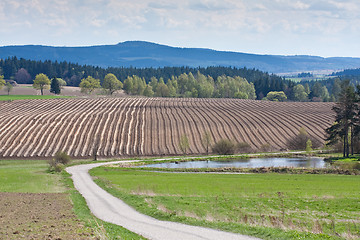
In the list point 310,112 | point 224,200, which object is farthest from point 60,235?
point 310,112

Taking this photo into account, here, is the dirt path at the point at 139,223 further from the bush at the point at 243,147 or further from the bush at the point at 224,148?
the bush at the point at 243,147

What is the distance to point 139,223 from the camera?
2600cm

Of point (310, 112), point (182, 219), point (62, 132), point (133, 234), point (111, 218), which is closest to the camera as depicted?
point (133, 234)

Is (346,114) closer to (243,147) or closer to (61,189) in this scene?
(243,147)

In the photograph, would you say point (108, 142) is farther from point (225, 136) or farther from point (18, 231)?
point (18, 231)

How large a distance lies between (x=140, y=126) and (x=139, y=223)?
83.1m

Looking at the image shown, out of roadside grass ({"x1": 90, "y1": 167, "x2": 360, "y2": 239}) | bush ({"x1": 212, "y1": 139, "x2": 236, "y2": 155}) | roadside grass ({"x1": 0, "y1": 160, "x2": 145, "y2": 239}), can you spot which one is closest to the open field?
bush ({"x1": 212, "y1": 139, "x2": 236, "y2": 155})

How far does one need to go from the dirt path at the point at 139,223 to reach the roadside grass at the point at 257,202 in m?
0.73

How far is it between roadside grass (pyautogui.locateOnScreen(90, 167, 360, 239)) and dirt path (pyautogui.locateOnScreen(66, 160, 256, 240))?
2.41 feet

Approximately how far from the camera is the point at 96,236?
848 inches

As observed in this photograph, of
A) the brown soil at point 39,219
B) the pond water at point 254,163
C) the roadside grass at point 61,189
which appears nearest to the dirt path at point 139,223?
the roadside grass at point 61,189

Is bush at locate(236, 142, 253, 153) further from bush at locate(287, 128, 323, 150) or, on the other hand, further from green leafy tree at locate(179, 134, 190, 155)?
green leafy tree at locate(179, 134, 190, 155)

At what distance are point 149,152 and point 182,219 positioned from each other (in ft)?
212

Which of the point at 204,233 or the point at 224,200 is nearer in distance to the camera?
the point at 204,233
